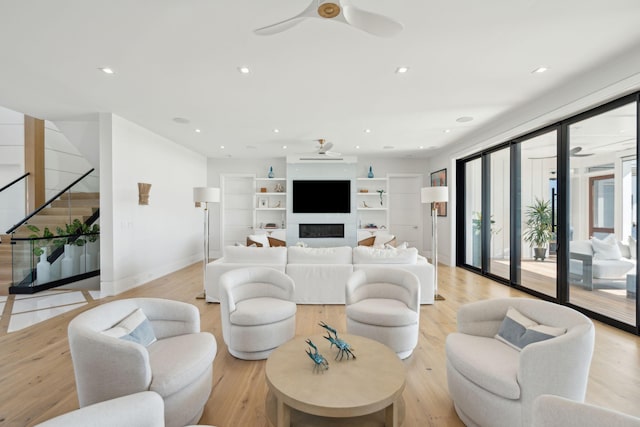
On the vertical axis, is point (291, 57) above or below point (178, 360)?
above

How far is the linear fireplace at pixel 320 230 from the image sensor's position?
8.09 m

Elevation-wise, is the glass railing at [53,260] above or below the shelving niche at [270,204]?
below

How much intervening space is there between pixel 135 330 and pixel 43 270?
4607 millimetres

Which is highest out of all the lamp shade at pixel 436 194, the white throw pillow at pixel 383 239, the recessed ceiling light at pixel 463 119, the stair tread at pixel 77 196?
the recessed ceiling light at pixel 463 119

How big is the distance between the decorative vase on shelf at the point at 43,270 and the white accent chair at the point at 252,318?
435 cm

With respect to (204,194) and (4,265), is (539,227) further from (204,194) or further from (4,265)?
(4,265)

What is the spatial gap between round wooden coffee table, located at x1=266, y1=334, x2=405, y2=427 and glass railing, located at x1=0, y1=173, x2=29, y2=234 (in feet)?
24.8

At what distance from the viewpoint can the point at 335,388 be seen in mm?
1556

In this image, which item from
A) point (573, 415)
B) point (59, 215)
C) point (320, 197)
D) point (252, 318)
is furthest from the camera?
point (320, 197)

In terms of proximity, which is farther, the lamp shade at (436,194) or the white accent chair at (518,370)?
the lamp shade at (436,194)

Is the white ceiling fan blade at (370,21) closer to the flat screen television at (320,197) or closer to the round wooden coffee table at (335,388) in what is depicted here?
the round wooden coffee table at (335,388)

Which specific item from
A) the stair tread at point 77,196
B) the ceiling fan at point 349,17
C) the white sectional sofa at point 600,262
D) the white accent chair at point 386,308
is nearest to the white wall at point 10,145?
the stair tread at point 77,196

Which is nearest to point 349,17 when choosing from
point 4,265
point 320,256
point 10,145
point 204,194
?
point 320,256

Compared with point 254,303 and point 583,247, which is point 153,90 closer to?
point 254,303
